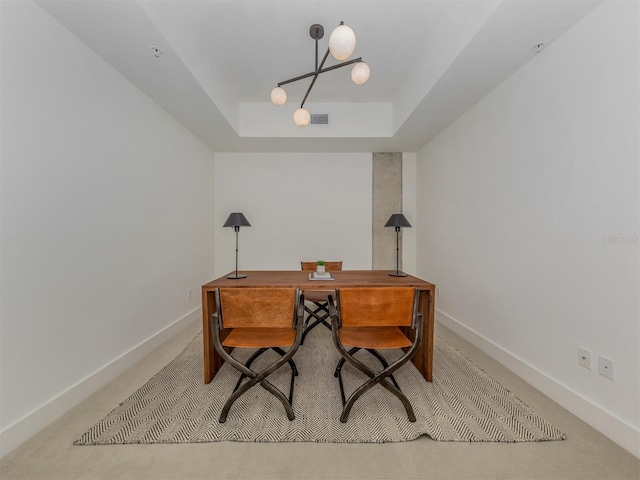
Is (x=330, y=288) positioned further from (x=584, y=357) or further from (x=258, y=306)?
(x=584, y=357)

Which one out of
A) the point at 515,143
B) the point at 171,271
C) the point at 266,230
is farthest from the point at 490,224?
the point at 171,271

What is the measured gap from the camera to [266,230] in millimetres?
4121

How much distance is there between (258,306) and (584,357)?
6.78 feet

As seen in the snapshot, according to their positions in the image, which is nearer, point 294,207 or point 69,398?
point 69,398

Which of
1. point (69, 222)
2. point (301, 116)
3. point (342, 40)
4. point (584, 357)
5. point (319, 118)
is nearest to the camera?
point (342, 40)

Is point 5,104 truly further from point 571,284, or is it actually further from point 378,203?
point 378,203

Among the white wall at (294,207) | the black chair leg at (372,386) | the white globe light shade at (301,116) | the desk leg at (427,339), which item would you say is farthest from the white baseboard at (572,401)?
the white globe light shade at (301,116)

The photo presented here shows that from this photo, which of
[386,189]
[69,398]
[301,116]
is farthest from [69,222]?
[386,189]

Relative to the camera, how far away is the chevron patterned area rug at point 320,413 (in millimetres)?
1439

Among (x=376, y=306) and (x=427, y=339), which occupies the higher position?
(x=376, y=306)

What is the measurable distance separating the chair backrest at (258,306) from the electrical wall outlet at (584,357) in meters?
1.84

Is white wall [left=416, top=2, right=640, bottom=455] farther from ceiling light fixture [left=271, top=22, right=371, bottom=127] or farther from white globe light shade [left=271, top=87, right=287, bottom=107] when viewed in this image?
white globe light shade [left=271, top=87, right=287, bottom=107]

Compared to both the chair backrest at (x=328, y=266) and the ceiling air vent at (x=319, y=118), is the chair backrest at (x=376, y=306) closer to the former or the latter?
the chair backrest at (x=328, y=266)

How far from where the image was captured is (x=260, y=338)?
1728mm
